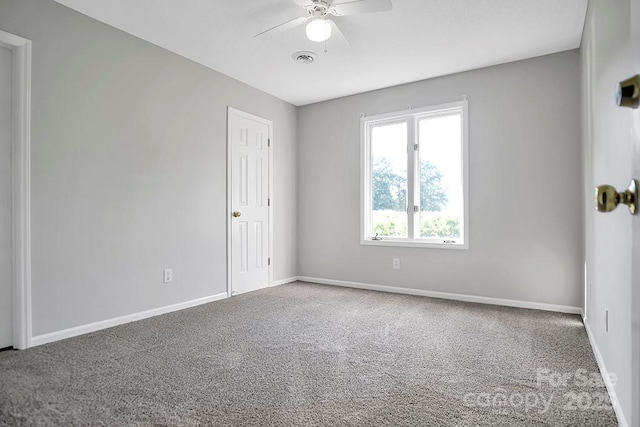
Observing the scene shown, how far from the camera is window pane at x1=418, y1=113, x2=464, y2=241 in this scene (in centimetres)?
402

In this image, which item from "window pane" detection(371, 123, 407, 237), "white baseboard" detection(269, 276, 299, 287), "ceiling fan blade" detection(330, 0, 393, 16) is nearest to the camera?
"ceiling fan blade" detection(330, 0, 393, 16)

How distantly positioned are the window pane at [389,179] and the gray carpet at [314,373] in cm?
140

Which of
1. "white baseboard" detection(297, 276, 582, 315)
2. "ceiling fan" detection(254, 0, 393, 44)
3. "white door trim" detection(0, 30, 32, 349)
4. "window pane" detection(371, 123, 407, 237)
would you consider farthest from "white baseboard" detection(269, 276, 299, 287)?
"ceiling fan" detection(254, 0, 393, 44)

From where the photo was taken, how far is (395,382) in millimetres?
1961

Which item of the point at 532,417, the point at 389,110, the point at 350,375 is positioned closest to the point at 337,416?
the point at 350,375

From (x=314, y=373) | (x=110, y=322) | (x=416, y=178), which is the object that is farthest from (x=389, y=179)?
(x=110, y=322)

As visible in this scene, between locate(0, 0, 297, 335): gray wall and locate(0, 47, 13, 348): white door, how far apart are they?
0.44 feet

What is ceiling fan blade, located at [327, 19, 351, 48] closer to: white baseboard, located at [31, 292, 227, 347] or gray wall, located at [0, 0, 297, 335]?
gray wall, located at [0, 0, 297, 335]

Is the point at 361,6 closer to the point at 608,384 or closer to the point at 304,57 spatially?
the point at 304,57

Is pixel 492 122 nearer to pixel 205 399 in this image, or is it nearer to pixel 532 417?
pixel 532 417

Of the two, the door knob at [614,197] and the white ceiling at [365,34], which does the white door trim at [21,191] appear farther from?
the door knob at [614,197]

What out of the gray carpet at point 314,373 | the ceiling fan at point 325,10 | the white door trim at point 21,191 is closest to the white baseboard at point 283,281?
the gray carpet at point 314,373

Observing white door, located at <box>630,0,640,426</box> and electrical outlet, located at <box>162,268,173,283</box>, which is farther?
electrical outlet, located at <box>162,268,173,283</box>

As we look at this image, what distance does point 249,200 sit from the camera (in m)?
4.37
